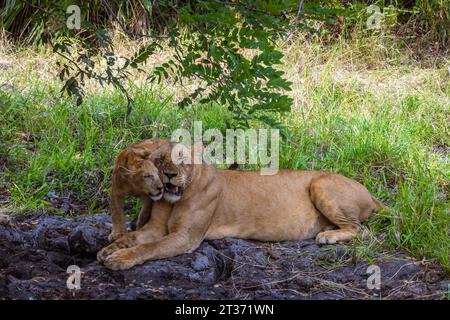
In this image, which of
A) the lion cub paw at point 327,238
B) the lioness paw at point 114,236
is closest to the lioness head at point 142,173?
the lioness paw at point 114,236

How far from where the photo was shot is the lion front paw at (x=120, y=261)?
4.42 m

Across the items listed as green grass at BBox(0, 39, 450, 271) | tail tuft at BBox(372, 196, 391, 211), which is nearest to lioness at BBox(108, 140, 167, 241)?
green grass at BBox(0, 39, 450, 271)

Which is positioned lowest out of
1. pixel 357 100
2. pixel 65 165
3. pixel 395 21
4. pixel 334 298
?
pixel 334 298

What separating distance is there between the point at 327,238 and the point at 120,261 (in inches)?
57.7

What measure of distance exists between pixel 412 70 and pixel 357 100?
139 centimetres

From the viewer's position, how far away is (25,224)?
5402 millimetres

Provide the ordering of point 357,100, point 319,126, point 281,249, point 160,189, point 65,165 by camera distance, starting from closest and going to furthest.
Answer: point 160,189 < point 281,249 < point 65,165 < point 319,126 < point 357,100

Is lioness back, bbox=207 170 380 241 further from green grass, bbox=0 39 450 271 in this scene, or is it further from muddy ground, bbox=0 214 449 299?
green grass, bbox=0 39 450 271

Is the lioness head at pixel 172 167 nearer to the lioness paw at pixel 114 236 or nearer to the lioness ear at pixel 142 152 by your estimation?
the lioness ear at pixel 142 152

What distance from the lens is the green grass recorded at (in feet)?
18.3

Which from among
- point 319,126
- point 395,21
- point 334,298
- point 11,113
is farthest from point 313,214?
point 395,21

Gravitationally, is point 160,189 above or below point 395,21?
below

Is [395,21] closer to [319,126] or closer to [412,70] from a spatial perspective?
[412,70]

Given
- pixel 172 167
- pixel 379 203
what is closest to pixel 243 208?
pixel 172 167
